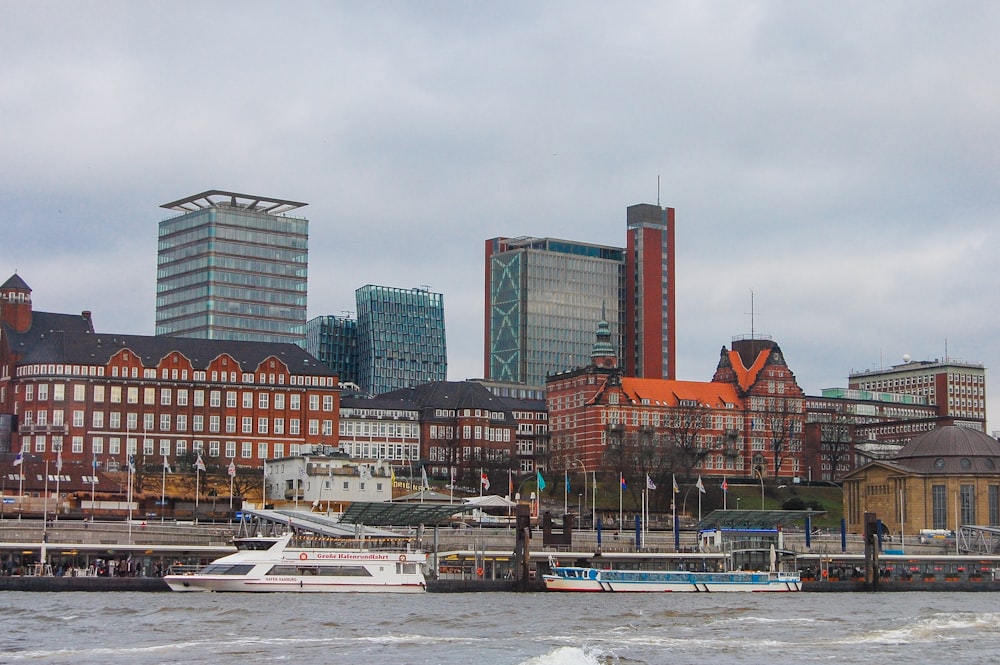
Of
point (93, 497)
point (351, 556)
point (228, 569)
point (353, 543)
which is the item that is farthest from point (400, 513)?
point (93, 497)

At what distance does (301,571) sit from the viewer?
397 ft

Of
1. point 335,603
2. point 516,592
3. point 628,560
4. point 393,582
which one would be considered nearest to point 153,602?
point 335,603

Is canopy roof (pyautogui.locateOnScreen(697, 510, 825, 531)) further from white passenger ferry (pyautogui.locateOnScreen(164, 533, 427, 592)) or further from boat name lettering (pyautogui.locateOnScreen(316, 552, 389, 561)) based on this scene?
boat name lettering (pyautogui.locateOnScreen(316, 552, 389, 561))

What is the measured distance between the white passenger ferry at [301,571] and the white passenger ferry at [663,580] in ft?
37.3

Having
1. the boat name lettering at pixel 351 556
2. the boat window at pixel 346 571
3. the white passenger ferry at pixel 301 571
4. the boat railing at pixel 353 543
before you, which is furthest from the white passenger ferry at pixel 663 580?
the boat window at pixel 346 571

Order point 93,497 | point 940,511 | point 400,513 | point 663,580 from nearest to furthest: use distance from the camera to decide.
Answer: point 663,580, point 400,513, point 93,497, point 940,511

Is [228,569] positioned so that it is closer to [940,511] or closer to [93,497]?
[93,497]

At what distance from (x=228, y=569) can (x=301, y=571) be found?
515 centimetres

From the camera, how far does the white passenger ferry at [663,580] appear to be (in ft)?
420

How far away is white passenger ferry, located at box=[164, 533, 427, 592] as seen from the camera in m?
119

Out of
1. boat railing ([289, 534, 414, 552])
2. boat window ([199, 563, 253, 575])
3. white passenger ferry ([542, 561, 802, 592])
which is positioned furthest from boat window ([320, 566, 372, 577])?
white passenger ferry ([542, 561, 802, 592])

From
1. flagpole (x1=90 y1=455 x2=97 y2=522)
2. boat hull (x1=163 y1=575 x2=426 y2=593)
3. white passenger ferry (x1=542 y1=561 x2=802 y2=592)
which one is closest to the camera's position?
boat hull (x1=163 y1=575 x2=426 y2=593)

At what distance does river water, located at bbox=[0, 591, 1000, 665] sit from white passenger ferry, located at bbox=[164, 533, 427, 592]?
2.58 m

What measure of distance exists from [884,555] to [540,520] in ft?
130
